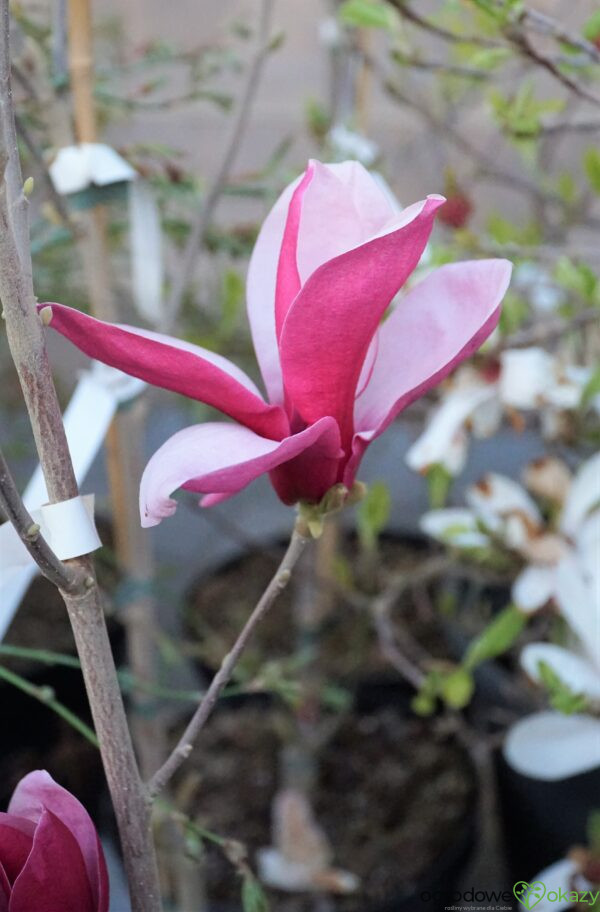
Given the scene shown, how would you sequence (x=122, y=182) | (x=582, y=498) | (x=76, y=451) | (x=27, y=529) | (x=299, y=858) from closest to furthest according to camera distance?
(x=27, y=529) < (x=76, y=451) < (x=122, y=182) < (x=582, y=498) < (x=299, y=858)

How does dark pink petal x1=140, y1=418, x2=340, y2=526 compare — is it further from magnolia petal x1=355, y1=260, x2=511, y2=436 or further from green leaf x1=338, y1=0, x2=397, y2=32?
green leaf x1=338, y1=0, x2=397, y2=32

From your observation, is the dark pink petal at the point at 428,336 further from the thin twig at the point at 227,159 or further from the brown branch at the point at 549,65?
the thin twig at the point at 227,159

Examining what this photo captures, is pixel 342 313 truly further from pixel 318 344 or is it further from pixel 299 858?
pixel 299 858

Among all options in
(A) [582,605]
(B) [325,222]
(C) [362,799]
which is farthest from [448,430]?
(C) [362,799]

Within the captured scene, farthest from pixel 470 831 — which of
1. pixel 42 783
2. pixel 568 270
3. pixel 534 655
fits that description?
pixel 42 783

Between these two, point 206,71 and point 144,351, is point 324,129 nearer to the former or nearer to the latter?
point 206,71
